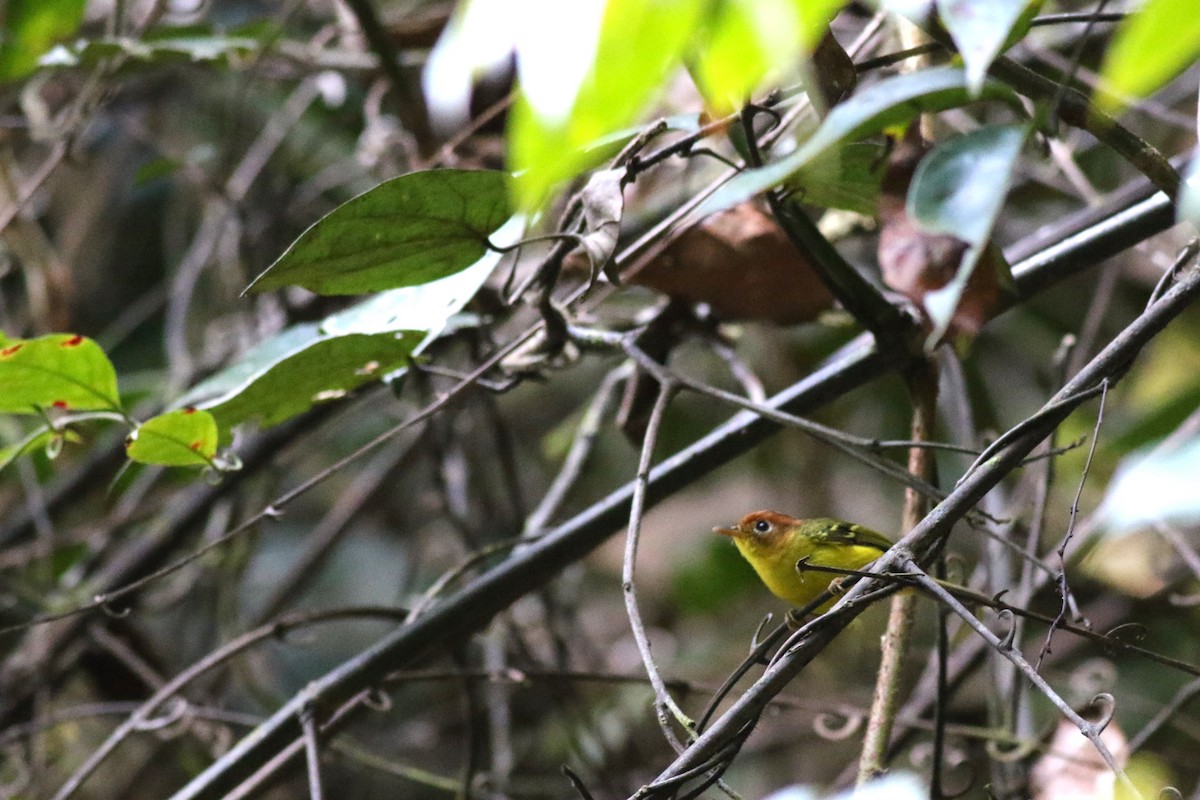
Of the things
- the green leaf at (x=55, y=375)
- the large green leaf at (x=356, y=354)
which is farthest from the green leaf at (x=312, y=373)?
the green leaf at (x=55, y=375)

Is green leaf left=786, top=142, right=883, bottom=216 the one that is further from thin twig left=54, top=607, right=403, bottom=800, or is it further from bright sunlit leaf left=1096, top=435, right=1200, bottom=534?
thin twig left=54, top=607, right=403, bottom=800

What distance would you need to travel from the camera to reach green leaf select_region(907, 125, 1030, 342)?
60cm

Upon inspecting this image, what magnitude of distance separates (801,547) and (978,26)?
2.70 ft

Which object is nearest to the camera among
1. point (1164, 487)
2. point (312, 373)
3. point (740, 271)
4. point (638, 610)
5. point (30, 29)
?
point (1164, 487)

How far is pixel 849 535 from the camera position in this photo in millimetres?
1298

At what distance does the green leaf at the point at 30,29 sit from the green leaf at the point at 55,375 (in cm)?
77

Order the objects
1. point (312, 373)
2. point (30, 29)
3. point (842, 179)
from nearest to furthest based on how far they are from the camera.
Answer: point (842, 179) → point (312, 373) → point (30, 29)

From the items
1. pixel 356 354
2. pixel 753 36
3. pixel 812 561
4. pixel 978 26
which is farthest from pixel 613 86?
pixel 812 561

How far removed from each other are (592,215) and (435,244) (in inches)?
6.0

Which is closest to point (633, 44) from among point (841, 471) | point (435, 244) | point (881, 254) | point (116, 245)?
point (881, 254)

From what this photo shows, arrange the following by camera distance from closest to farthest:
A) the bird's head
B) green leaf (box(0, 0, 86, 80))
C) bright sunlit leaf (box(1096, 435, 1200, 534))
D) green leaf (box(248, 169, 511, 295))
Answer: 1. bright sunlit leaf (box(1096, 435, 1200, 534))
2. green leaf (box(248, 169, 511, 295))
3. the bird's head
4. green leaf (box(0, 0, 86, 80))

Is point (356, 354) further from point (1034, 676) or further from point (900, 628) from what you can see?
point (1034, 676)

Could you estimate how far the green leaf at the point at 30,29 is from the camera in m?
1.71

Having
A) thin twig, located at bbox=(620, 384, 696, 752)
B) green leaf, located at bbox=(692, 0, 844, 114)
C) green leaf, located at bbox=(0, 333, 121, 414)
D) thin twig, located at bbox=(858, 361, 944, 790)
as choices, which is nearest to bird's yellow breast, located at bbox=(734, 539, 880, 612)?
thin twig, located at bbox=(858, 361, 944, 790)
